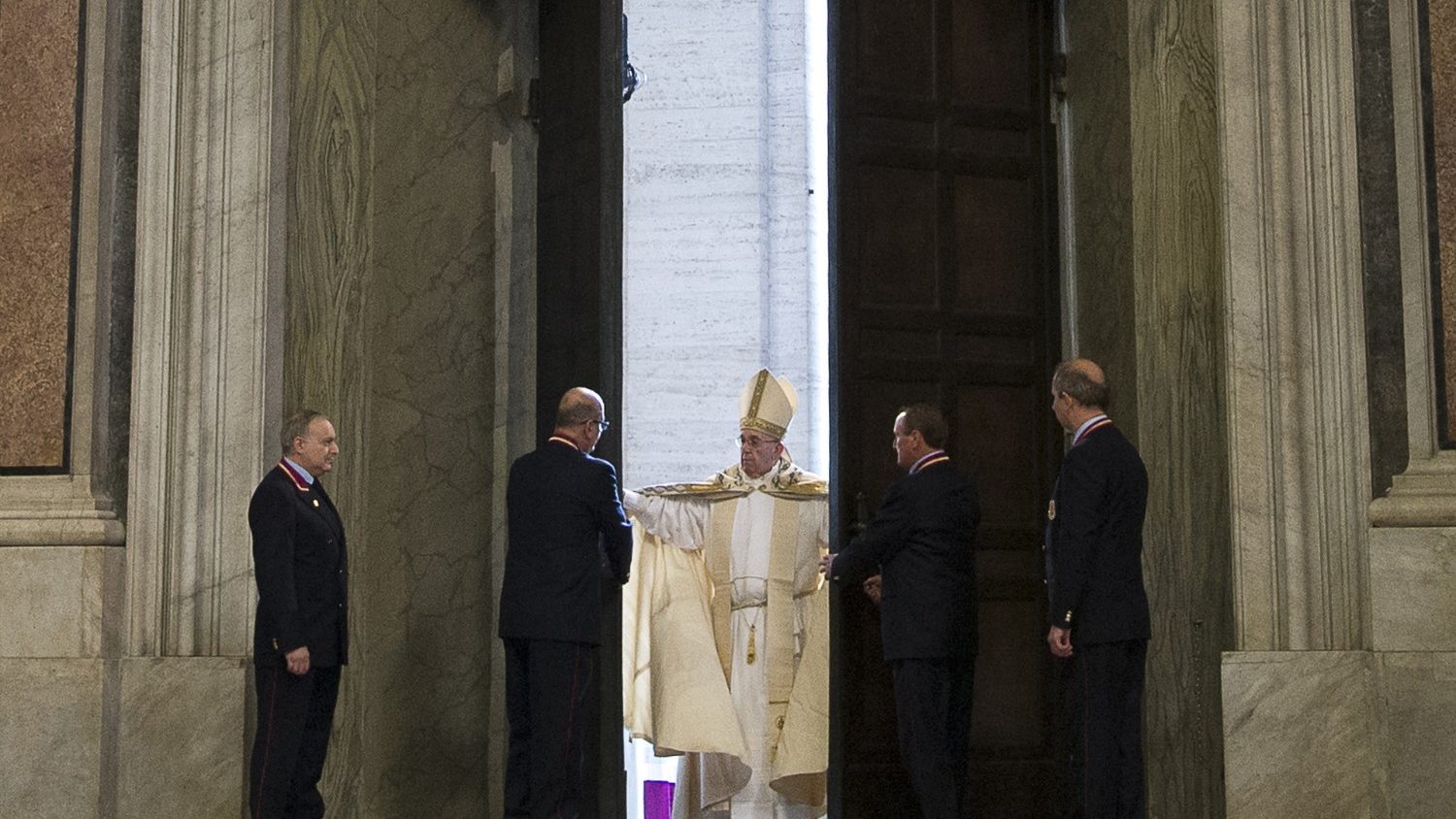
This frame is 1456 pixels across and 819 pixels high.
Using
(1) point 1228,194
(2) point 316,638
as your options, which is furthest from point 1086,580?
(2) point 316,638

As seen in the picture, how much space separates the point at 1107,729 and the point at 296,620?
9.03 feet

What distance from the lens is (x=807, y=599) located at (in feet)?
29.3

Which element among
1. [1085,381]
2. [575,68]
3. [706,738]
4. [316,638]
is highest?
[575,68]

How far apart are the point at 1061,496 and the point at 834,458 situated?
5.54 feet

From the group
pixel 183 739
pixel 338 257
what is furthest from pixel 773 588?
pixel 183 739

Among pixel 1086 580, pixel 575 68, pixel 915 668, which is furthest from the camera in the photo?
pixel 575 68

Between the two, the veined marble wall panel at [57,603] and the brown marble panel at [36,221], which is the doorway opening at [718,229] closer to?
the brown marble panel at [36,221]

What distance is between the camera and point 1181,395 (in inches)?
281

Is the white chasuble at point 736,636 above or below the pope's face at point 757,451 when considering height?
below

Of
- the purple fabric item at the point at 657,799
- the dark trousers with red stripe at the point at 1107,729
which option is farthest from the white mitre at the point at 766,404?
the dark trousers with red stripe at the point at 1107,729

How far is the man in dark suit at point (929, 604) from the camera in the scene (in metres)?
7.14

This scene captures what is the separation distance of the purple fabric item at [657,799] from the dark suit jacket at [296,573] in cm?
325

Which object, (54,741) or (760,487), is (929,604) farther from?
(54,741)

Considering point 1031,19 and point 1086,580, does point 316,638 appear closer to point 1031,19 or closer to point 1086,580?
point 1086,580
